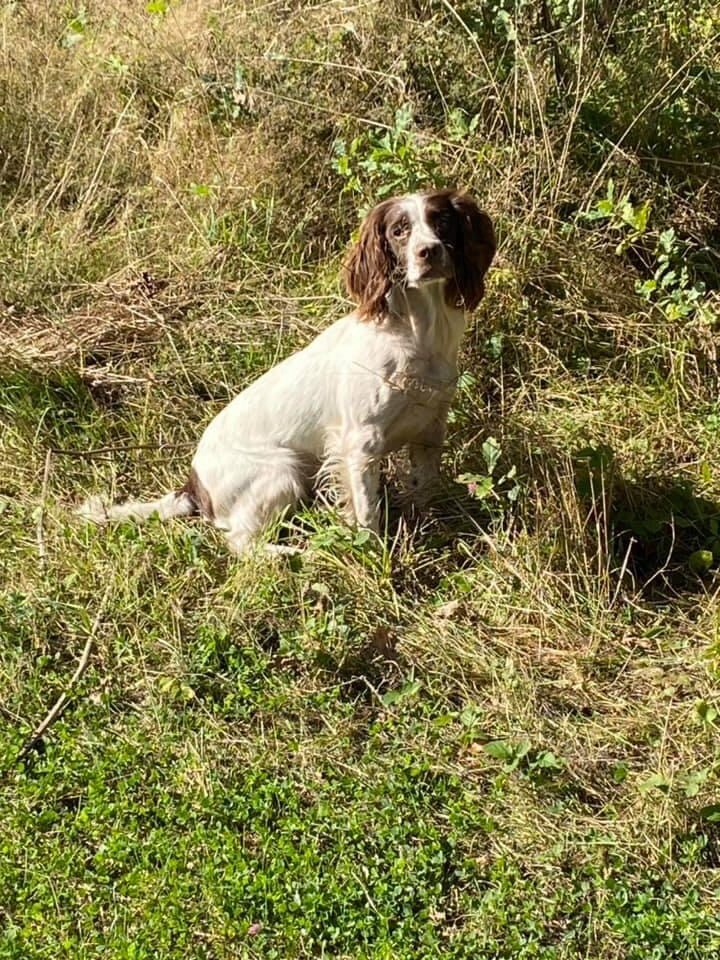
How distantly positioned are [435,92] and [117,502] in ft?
8.54

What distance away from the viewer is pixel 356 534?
386 centimetres

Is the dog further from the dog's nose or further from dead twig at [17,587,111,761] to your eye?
dead twig at [17,587,111,761]

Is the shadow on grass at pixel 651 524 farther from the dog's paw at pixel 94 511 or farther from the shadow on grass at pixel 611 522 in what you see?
Result: the dog's paw at pixel 94 511

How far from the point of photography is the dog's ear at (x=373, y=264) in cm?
374

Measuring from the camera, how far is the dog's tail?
159 inches

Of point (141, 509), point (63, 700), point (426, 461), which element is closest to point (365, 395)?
point (426, 461)

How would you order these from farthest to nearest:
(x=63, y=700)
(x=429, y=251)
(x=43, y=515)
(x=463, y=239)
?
(x=43, y=515)
(x=463, y=239)
(x=429, y=251)
(x=63, y=700)

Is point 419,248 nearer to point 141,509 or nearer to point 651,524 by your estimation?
point 651,524

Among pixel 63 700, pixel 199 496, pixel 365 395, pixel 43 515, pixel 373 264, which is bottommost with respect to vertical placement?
pixel 63 700

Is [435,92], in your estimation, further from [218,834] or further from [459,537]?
[218,834]

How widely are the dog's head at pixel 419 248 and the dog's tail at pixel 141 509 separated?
0.95 meters

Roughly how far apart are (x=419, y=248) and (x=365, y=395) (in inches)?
20.6

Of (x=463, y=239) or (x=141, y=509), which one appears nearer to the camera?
(x=463, y=239)

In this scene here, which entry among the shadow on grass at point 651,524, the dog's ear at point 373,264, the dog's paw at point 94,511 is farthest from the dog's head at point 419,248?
the dog's paw at point 94,511
